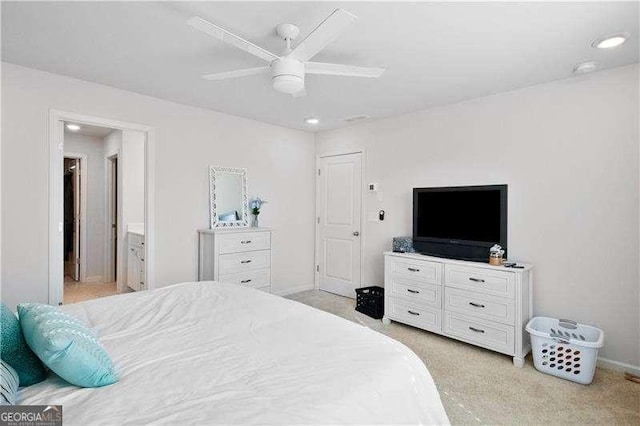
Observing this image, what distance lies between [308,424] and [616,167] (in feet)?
10.0

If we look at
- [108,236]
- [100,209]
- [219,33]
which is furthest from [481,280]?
[100,209]

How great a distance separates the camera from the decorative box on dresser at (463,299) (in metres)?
2.75

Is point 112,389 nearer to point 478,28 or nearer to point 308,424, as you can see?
point 308,424

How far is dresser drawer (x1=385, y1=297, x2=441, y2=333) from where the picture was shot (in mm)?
3234

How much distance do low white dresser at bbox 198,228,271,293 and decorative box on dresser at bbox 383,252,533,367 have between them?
1457mm

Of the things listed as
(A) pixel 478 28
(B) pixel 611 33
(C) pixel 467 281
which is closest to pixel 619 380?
(C) pixel 467 281

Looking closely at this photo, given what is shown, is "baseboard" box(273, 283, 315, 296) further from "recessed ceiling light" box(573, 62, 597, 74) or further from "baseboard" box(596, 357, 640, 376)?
"recessed ceiling light" box(573, 62, 597, 74)

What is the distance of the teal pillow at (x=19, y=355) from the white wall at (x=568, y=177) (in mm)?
3452

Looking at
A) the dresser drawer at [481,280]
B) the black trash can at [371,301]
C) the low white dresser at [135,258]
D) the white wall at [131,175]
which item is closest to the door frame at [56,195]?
the low white dresser at [135,258]

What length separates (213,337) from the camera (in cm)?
151

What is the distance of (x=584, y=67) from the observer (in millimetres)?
2562

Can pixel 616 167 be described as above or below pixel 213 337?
above

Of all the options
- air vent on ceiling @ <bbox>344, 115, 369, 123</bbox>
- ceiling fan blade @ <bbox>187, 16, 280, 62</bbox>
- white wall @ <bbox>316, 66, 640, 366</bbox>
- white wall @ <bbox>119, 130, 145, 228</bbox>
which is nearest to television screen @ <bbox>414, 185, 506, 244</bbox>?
white wall @ <bbox>316, 66, 640, 366</bbox>

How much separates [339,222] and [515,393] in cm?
289
